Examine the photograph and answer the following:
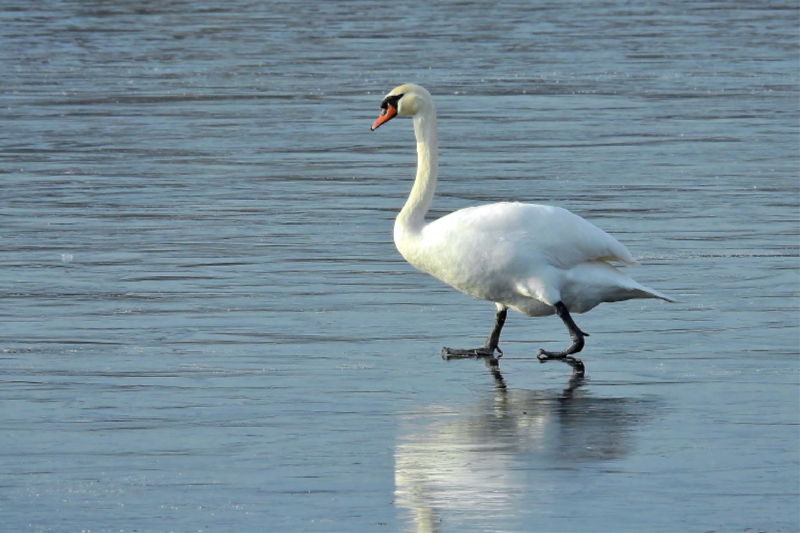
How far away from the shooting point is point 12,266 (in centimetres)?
1077

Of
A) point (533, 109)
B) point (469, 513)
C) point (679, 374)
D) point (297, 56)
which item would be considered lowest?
point (297, 56)

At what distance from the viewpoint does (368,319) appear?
9.14 m

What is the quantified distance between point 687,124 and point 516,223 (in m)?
9.86

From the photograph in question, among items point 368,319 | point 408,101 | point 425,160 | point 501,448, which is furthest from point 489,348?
point 501,448

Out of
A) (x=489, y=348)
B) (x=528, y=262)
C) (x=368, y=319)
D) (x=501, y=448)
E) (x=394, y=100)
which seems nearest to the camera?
(x=501, y=448)

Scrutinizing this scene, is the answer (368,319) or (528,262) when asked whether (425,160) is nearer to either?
(368,319)

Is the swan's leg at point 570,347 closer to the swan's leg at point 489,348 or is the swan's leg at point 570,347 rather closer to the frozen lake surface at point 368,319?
the frozen lake surface at point 368,319

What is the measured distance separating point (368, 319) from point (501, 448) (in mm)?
2698

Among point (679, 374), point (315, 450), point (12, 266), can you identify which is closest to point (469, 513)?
point (315, 450)

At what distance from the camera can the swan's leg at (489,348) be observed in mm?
8380

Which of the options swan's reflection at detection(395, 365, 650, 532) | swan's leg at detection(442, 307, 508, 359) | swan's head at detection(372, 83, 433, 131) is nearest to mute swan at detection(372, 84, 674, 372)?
swan's leg at detection(442, 307, 508, 359)

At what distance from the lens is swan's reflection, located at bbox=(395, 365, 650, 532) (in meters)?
5.83

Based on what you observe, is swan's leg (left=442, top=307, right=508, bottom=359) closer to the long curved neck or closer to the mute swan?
the mute swan

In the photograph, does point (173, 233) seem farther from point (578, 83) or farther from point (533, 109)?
point (578, 83)
